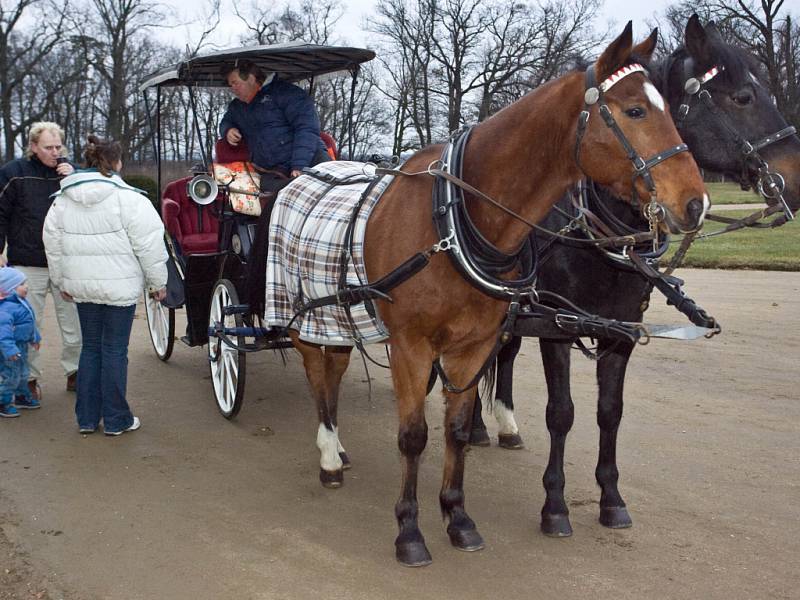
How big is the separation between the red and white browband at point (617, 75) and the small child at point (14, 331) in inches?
167

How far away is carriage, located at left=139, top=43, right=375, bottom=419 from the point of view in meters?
5.46

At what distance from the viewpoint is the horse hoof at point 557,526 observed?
3.76 metres

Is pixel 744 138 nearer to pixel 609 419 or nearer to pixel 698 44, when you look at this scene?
pixel 698 44

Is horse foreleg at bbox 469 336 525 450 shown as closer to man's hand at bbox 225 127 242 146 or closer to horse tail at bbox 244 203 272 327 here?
horse tail at bbox 244 203 272 327

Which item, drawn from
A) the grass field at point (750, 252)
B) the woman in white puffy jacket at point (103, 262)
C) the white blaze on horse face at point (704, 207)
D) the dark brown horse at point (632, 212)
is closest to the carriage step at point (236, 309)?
the woman in white puffy jacket at point (103, 262)

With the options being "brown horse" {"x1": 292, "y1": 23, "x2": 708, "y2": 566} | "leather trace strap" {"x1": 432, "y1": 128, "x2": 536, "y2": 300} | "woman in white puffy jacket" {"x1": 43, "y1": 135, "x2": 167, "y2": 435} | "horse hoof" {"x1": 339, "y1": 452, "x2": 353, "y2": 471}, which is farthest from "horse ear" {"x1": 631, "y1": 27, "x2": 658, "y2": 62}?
"woman in white puffy jacket" {"x1": 43, "y1": 135, "x2": 167, "y2": 435}

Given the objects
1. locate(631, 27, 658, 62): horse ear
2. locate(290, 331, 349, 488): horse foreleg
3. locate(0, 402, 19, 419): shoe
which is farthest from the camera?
locate(0, 402, 19, 419): shoe

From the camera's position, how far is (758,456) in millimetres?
4750

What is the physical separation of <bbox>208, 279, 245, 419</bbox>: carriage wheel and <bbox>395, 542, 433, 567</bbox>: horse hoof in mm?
2122

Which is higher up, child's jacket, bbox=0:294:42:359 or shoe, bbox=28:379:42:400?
child's jacket, bbox=0:294:42:359

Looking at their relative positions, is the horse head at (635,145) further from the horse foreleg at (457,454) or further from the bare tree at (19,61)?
the bare tree at (19,61)

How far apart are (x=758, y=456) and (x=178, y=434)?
3567mm

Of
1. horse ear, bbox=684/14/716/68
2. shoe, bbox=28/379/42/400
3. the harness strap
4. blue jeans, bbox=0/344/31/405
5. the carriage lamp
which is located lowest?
→ shoe, bbox=28/379/42/400

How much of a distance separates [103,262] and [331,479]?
6.35 feet
